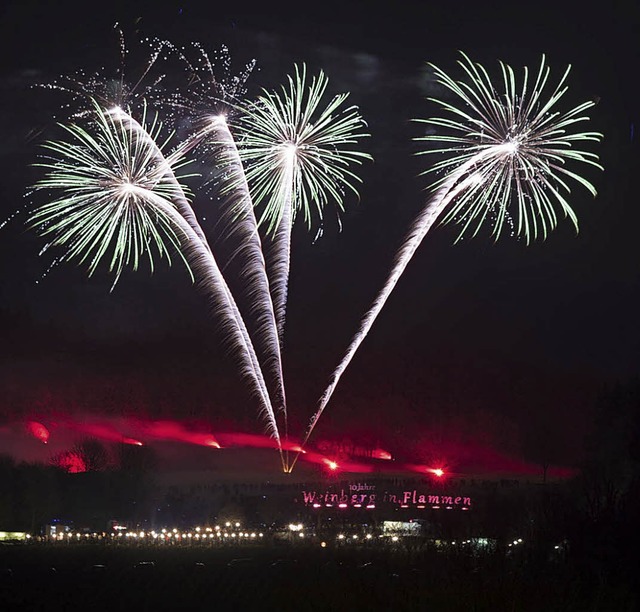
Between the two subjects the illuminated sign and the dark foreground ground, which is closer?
the dark foreground ground

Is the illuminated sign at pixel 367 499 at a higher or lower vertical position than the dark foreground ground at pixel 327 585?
higher

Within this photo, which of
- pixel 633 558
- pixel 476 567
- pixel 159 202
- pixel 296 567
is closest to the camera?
pixel 633 558

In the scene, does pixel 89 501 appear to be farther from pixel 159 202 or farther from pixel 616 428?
pixel 159 202

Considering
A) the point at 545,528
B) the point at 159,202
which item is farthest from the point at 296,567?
the point at 159,202

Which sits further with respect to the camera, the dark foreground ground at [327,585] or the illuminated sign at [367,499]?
the illuminated sign at [367,499]
